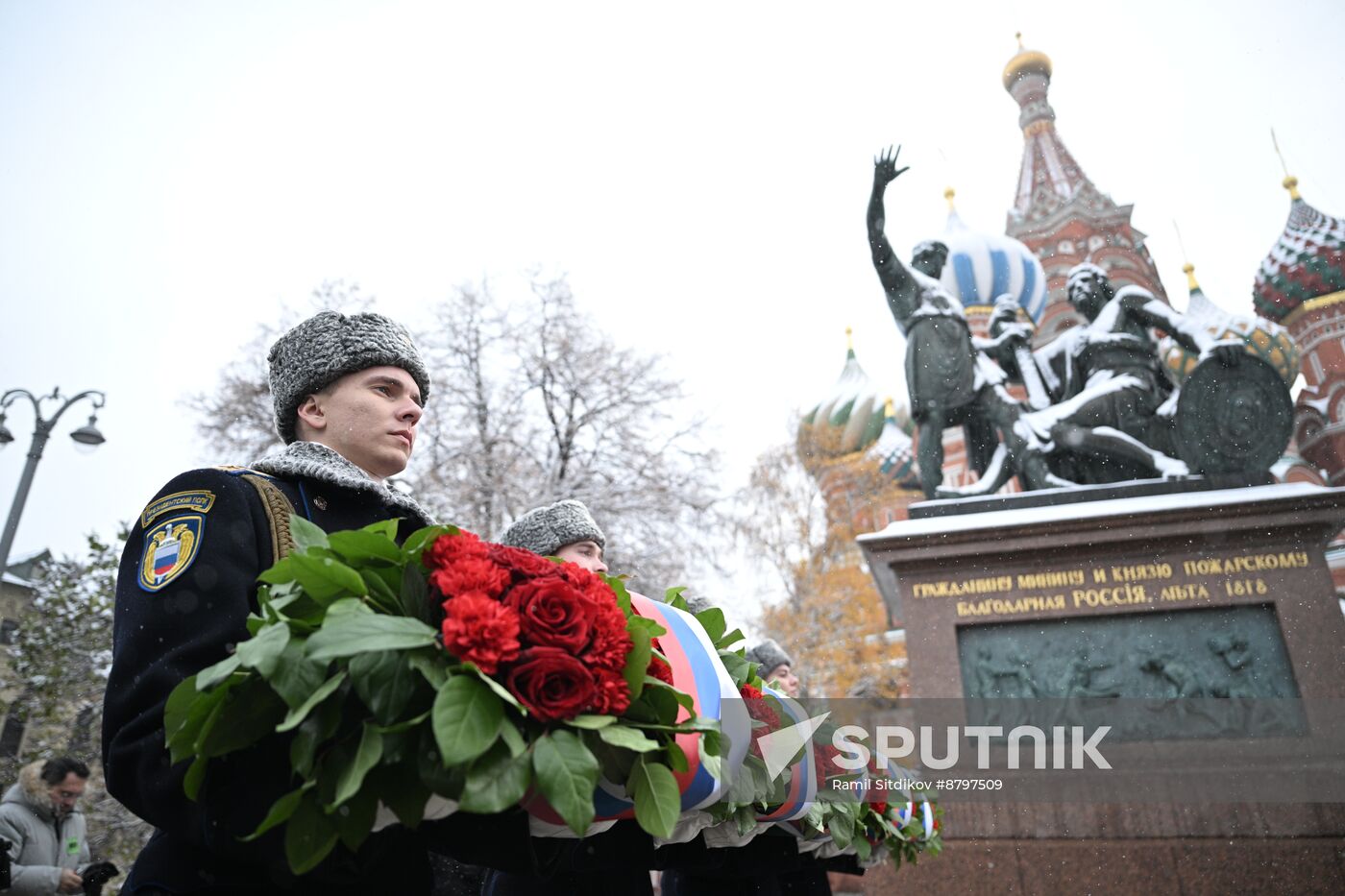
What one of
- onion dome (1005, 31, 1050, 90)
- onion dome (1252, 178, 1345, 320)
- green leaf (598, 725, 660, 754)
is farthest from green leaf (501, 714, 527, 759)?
onion dome (1005, 31, 1050, 90)

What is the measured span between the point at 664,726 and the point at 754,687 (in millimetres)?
934

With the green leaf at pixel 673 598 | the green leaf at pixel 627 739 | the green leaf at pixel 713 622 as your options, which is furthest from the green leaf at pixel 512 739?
the green leaf at pixel 673 598

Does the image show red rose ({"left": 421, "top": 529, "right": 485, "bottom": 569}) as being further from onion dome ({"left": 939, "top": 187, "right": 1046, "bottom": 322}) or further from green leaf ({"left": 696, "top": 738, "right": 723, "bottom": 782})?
onion dome ({"left": 939, "top": 187, "right": 1046, "bottom": 322})

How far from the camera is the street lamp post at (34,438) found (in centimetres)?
925

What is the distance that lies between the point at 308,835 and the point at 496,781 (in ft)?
0.85

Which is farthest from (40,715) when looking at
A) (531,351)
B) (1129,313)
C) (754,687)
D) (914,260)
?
(1129,313)

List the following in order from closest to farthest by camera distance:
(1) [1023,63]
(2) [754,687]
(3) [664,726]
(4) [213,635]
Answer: (3) [664,726] < (4) [213,635] < (2) [754,687] < (1) [1023,63]

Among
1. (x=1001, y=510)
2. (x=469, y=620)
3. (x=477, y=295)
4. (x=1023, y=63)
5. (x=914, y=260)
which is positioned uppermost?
(x=1023, y=63)

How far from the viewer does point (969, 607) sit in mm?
8680

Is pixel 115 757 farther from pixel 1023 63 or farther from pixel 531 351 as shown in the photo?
pixel 1023 63

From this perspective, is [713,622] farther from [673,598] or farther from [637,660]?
[637,660]

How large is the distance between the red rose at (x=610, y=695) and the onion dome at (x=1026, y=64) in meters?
37.5

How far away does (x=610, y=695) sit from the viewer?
4.25ft

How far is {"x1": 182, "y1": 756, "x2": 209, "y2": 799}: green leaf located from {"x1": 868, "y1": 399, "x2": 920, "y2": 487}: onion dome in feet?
87.1
